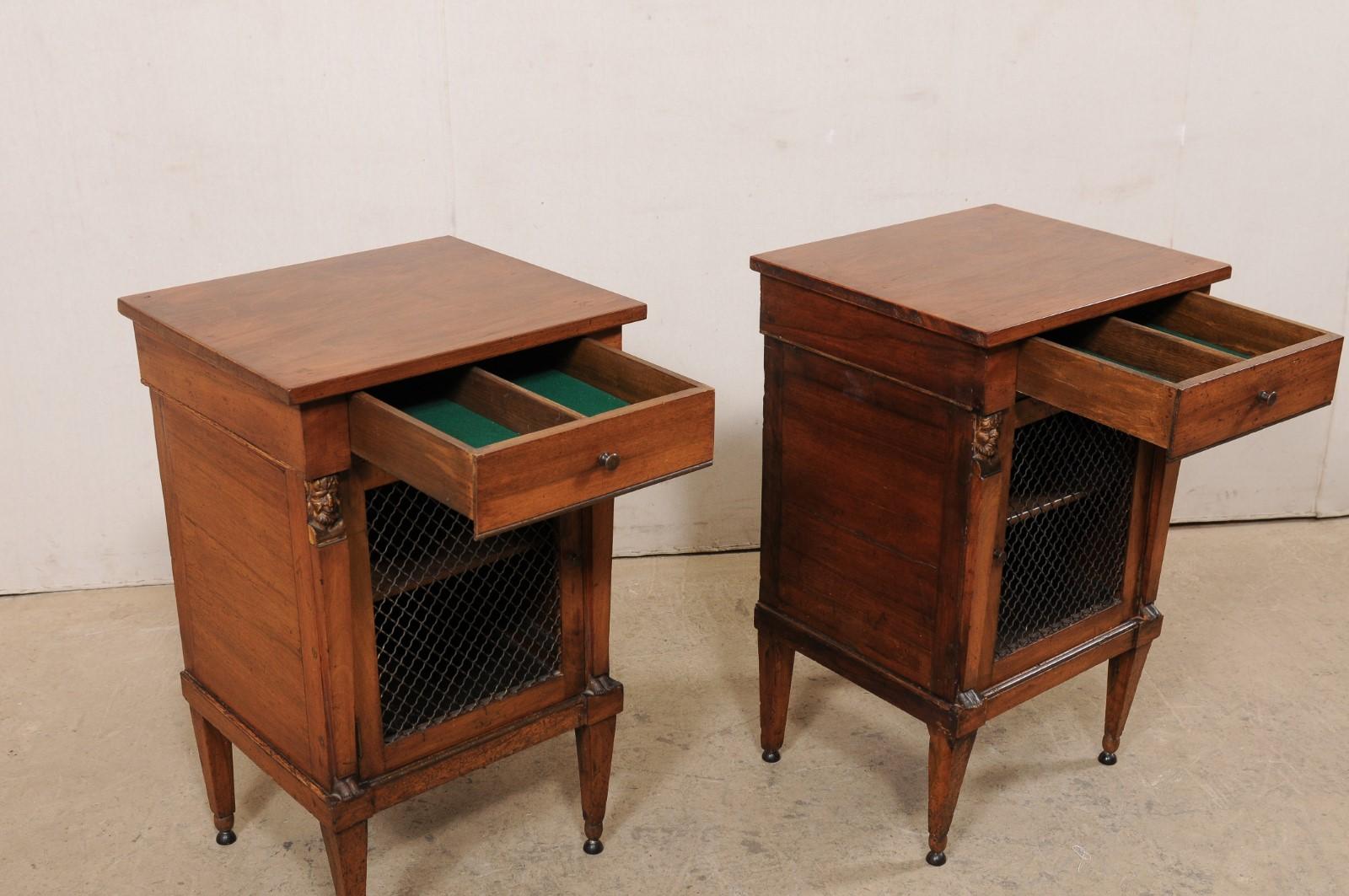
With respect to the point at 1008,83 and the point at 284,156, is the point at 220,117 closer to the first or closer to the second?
the point at 284,156

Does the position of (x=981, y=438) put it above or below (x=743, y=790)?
above

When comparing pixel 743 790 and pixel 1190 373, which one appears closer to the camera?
pixel 1190 373

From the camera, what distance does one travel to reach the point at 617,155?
12.5ft

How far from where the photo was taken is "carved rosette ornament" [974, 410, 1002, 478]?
2.57 metres

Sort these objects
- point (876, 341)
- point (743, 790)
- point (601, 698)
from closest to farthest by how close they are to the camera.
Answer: point (876, 341) < point (601, 698) < point (743, 790)

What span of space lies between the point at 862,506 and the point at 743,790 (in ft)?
2.30

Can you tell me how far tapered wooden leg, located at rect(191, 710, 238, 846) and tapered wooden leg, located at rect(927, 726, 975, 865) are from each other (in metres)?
1.28

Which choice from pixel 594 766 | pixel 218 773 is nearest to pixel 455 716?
pixel 594 766

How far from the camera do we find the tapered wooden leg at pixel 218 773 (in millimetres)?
2900

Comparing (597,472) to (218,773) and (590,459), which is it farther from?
(218,773)

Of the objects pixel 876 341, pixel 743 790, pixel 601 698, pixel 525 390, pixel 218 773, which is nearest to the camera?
pixel 525 390

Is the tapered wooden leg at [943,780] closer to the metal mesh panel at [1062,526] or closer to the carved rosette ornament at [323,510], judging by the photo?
the metal mesh panel at [1062,526]

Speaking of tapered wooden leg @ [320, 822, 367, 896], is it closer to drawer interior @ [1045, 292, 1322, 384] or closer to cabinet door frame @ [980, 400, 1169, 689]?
cabinet door frame @ [980, 400, 1169, 689]

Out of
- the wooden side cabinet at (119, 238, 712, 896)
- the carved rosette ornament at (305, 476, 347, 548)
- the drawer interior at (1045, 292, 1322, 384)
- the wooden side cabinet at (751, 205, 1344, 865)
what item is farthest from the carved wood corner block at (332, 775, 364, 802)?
the drawer interior at (1045, 292, 1322, 384)
